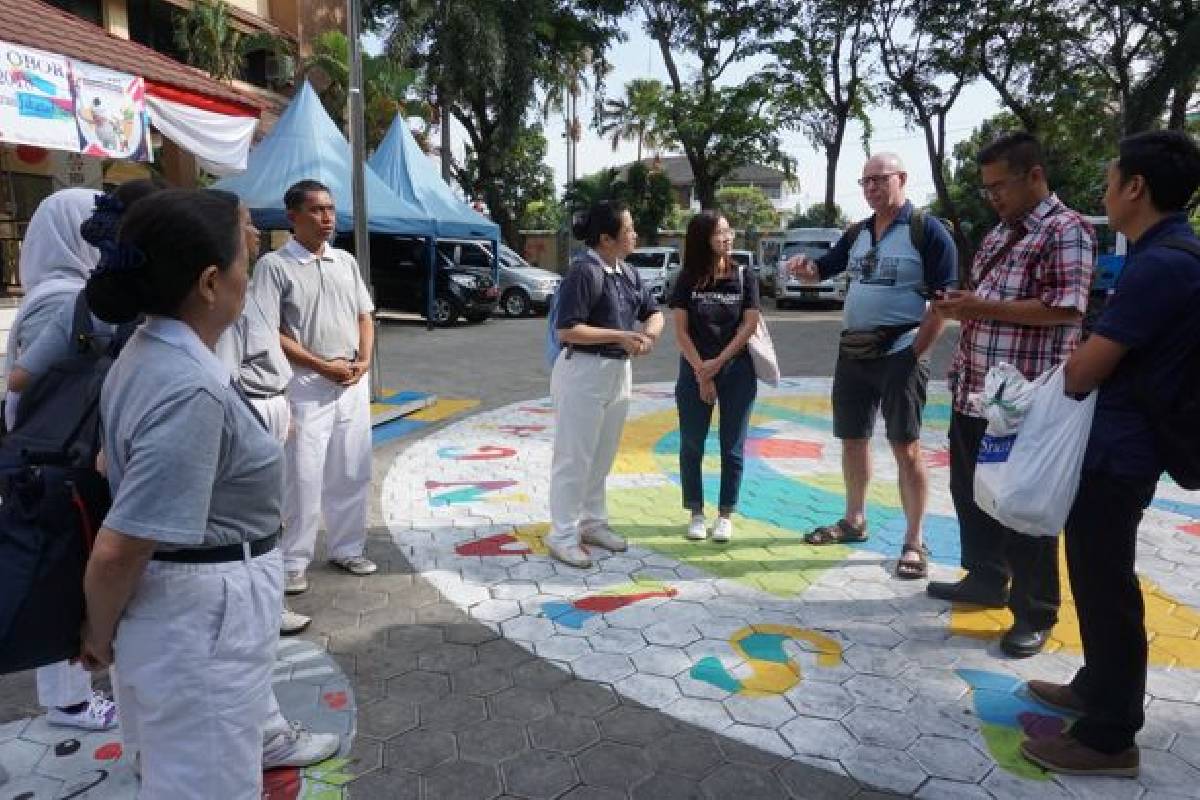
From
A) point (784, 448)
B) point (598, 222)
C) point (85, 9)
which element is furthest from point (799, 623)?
point (85, 9)

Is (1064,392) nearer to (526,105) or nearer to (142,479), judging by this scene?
(142,479)

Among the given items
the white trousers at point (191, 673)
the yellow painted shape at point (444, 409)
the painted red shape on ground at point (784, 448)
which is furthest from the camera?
the yellow painted shape at point (444, 409)

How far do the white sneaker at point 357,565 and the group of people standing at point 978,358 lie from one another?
0.89 m

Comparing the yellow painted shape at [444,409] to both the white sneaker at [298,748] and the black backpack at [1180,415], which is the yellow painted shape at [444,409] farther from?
the black backpack at [1180,415]

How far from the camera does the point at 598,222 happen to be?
385 centimetres

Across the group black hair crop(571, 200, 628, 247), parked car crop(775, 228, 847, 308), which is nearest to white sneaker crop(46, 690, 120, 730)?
black hair crop(571, 200, 628, 247)

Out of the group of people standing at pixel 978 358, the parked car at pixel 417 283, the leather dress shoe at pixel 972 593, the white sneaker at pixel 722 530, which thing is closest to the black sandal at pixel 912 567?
the group of people standing at pixel 978 358

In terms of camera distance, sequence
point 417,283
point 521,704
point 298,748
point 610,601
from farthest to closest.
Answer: point 417,283 < point 610,601 < point 521,704 < point 298,748

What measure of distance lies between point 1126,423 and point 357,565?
126 inches

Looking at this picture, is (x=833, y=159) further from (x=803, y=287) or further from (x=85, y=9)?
(x=85, y=9)

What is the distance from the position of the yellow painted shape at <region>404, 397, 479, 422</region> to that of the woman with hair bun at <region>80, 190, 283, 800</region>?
5995mm

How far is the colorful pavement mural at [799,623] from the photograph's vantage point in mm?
2607

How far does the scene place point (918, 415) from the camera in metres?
3.81

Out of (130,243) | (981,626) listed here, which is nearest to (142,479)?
(130,243)
